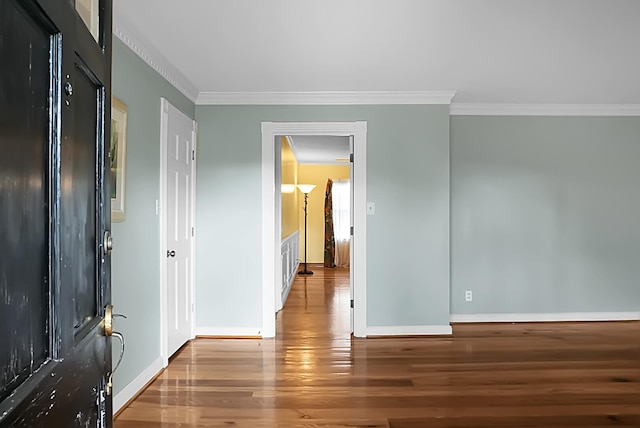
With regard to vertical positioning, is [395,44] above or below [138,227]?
above

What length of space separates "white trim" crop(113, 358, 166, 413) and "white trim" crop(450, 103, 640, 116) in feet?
12.0

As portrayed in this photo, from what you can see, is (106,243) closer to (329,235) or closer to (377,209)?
(377,209)

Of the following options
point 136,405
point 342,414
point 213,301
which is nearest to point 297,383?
point 342,414

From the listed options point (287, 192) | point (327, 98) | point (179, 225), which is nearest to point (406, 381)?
point (179, 225)

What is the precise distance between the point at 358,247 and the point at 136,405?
88.6 inches

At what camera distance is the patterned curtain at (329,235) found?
365 inches

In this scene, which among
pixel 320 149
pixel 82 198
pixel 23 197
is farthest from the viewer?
pixel 320 149

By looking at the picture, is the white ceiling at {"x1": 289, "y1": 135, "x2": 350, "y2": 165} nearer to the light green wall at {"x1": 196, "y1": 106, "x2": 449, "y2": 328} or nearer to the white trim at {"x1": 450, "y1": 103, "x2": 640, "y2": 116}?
the light green wall at {"x1": 196, "y1": 106, "x2": 449, "y2": 328}

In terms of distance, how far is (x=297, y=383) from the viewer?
3.02 metres

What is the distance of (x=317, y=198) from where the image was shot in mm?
9758

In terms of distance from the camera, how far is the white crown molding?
259 centimetres

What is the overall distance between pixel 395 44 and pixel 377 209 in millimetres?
1654

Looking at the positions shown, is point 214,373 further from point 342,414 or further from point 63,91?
point 63,91

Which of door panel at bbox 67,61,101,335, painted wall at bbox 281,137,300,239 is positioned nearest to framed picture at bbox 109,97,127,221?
door panel at bbox 67,61,101,335
